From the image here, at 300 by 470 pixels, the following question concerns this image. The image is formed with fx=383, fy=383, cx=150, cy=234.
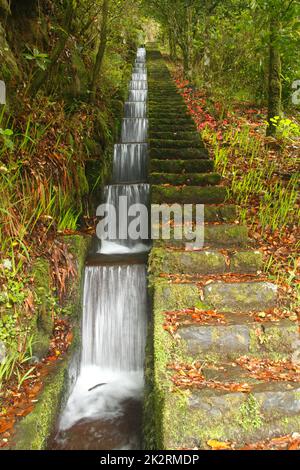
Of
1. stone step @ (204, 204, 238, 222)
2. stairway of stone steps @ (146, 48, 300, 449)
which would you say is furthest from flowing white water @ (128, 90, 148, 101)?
stone step @ (204, 204, 238, 222)

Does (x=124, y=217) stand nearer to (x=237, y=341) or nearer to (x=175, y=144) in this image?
(x=175, y=144)

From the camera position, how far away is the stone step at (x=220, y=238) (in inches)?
199

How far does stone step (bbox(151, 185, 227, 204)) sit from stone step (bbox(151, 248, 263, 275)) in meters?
1.16

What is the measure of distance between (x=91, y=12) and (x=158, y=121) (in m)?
2.47

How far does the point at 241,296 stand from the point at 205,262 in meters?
0.67

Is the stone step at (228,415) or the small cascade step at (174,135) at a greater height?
the small cascade step at (174,135)

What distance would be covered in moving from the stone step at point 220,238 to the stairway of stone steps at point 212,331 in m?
0.01

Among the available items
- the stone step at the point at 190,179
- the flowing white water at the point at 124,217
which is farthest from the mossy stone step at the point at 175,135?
the stone step at the point at 190,179

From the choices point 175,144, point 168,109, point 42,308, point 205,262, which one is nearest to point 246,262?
point 205,262

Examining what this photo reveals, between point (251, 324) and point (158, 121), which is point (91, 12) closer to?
point (158, 121)

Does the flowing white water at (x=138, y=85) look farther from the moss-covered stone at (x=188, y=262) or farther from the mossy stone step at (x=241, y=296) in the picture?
the mossy stone step at (x=241, y=296)

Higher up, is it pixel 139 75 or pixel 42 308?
pixel 139 75

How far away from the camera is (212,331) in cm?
379

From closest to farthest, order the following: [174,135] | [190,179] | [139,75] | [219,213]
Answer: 1. [219,213]
2. [190,179]
3. [174,135]
4. [139,75]
